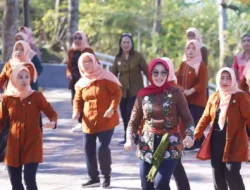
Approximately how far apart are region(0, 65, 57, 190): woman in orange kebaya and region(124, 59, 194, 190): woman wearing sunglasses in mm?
1129

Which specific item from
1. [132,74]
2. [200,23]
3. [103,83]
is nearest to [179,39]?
[200,23]

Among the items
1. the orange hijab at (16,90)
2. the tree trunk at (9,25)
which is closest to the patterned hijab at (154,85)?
the orange hijab at (16,90)

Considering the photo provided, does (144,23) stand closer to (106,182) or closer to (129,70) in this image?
(129,70)

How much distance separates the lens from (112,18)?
112 ft

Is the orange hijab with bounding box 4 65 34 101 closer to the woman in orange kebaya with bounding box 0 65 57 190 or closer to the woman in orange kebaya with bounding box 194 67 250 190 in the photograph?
the woman in orange kebaya with bounding box 0 65 57 190

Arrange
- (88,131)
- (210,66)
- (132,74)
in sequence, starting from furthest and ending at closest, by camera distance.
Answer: (210,66)
(132,74)
(88,131)

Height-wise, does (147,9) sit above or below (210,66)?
above

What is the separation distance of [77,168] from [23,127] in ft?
9.78

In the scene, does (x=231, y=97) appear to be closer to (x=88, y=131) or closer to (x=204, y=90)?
(x=88, y=131)

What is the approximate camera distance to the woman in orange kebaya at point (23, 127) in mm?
8148

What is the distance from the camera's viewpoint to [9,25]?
19484 mm

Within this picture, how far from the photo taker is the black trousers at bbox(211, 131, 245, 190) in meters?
8.05

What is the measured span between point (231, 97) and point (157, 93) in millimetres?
979

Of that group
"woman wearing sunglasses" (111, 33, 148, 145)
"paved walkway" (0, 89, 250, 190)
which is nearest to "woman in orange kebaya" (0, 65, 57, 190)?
"paved walkway" (0, 89, 250, 190)
